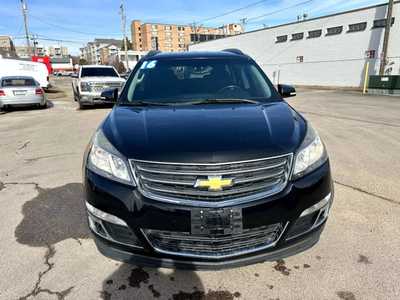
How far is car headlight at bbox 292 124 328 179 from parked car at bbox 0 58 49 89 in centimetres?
2420

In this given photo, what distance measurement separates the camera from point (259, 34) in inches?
1432

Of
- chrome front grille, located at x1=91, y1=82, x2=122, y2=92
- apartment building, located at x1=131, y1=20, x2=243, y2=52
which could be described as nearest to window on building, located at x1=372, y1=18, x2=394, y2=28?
chrome front grille, located at x1=91, y1=82, x2=122, y2=92

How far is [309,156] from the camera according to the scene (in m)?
2.34

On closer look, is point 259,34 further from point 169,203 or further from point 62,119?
point 169,203

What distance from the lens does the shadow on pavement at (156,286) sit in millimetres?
2332

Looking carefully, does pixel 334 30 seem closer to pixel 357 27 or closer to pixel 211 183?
pixel 357 27

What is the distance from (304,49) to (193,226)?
3170cm

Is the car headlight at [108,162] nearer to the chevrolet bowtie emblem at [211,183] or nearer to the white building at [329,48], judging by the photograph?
the chevrolet bowtie emblem at [211,183]

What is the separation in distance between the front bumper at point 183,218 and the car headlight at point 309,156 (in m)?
0.05

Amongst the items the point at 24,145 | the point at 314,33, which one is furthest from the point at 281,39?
the point at 24,145

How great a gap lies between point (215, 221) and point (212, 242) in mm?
185

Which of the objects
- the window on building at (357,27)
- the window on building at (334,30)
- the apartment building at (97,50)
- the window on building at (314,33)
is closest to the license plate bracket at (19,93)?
the window on building at (357,27)

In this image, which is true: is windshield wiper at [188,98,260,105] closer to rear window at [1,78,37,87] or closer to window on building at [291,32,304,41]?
rear window at [1,78,37,87]

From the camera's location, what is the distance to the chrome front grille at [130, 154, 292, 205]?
2.04m
